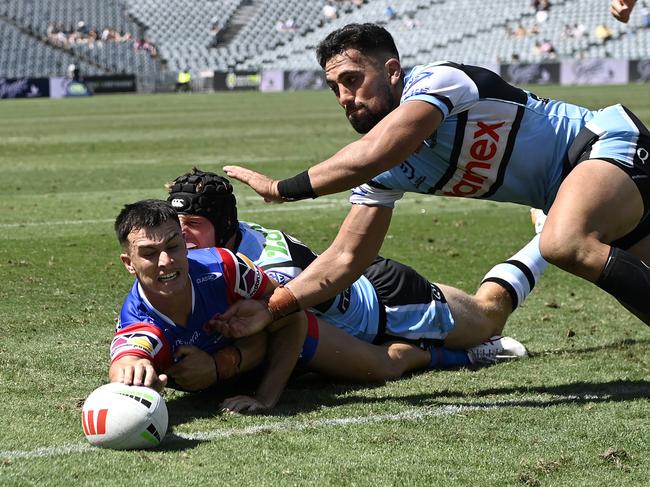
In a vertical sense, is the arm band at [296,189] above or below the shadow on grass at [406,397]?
above

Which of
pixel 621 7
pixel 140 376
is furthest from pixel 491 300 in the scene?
pixel 140 376

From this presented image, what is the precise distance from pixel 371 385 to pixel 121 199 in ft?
28.8

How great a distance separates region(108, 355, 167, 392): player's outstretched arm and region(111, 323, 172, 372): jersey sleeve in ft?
0.11

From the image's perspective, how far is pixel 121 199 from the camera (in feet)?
46.5

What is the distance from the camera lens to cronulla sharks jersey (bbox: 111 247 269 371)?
16.8ft

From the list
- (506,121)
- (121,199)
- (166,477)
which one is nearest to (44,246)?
(121,199)

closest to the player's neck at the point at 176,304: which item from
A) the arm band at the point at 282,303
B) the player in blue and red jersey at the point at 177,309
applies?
the player in blue and red jersey at the point at 177,309

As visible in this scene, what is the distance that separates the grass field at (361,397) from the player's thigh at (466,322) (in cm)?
24

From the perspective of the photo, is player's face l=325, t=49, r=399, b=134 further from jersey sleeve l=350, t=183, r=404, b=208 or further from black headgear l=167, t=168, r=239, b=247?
black headgear l=167, t=168, r=239, b=247

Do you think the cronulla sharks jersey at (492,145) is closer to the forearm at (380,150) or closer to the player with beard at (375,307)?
the forearm at (380,150)

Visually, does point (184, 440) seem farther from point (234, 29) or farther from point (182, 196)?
point (234, 29)

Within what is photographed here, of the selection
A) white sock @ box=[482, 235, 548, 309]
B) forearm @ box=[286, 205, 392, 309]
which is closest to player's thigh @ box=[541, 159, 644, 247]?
forearm @ box=[286, 205, 392, 309]

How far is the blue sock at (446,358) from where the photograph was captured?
6414 mm

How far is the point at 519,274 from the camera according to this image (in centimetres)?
700
